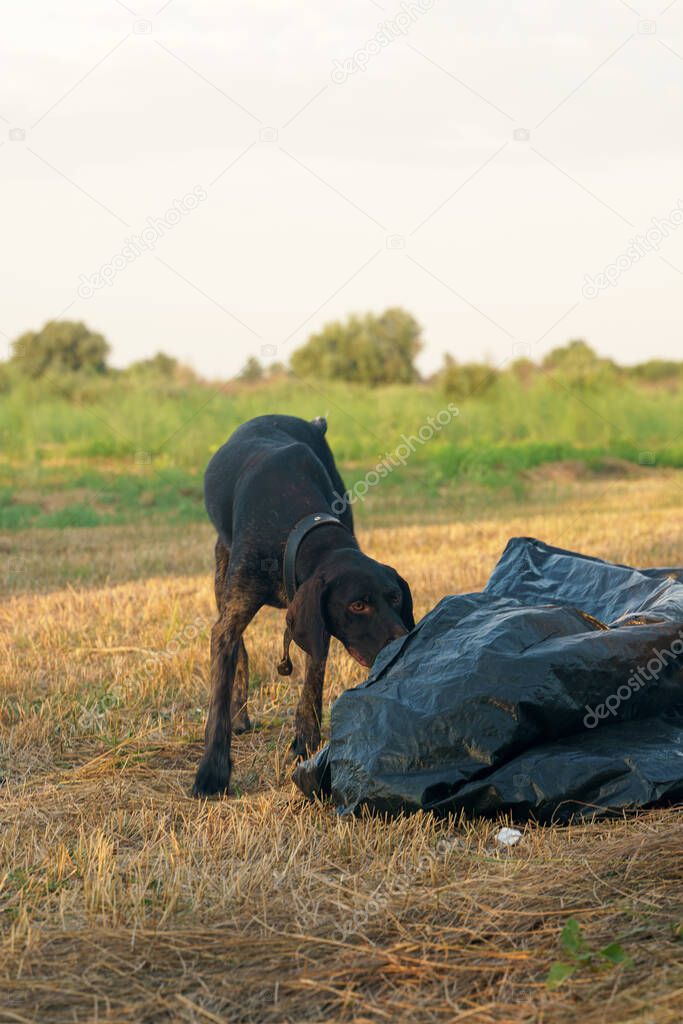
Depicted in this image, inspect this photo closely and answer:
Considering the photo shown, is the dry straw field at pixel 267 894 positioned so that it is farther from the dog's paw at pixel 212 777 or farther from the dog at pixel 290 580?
the dog at pixel 290 580

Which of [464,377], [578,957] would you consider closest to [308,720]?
[578,957]

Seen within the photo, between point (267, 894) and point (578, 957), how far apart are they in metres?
1.01

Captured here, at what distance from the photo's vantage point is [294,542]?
4.95 m

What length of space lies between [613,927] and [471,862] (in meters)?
0.69

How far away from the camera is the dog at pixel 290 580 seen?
15.4 feet

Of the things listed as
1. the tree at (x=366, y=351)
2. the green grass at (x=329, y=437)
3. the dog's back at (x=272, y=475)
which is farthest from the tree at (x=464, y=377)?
the dog's back at (x=272, y=475)

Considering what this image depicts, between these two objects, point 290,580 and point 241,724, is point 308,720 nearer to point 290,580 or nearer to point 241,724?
point 290,580

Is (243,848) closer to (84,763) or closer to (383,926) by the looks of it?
(383,926)

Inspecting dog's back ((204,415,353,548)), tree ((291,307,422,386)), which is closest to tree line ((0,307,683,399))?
tree ((291,307,422,386))

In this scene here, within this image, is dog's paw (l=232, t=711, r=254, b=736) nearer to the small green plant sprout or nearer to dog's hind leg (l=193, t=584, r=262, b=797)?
dog's hind leg (l=193, t=584, r=262, b=797)

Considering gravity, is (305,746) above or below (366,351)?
below

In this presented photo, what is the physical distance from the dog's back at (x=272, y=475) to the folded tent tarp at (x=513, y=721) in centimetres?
100

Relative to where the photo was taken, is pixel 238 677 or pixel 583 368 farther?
pixel 583 368

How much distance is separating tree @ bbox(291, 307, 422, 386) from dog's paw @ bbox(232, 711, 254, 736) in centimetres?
3715
